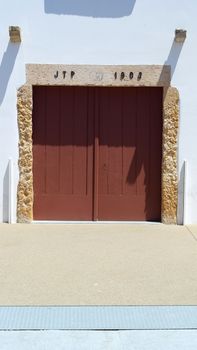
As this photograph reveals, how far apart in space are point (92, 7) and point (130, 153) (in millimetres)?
2288

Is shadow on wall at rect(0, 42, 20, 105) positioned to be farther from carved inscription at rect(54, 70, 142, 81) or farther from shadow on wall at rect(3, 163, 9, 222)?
shadow on wall at rect(3, 163, 9, 222)

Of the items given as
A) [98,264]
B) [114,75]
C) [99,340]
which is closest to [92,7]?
[114,75]

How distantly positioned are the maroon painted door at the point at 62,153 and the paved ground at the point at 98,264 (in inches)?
18.4

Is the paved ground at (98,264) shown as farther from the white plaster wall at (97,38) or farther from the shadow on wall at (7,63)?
the shadow on wall at (7,63)

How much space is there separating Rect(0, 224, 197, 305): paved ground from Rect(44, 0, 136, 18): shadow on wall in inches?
126

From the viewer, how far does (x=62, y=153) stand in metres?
8.63

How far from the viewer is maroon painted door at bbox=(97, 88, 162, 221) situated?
862 cm

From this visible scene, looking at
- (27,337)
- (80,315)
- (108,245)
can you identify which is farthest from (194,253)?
(27,337)

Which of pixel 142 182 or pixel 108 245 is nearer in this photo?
pixel 108 245

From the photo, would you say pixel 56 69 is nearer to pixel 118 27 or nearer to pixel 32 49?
pixel 32 49

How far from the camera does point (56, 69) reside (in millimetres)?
8344

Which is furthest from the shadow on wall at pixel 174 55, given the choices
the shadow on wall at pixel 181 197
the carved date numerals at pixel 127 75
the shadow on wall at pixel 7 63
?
the shadow on wall at pixel 7 63

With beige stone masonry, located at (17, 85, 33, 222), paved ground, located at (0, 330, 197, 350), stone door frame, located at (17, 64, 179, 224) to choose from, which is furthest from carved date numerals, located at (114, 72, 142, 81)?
paved ground, located at (0, 330, 197, 350)

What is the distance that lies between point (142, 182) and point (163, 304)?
4.01 m
